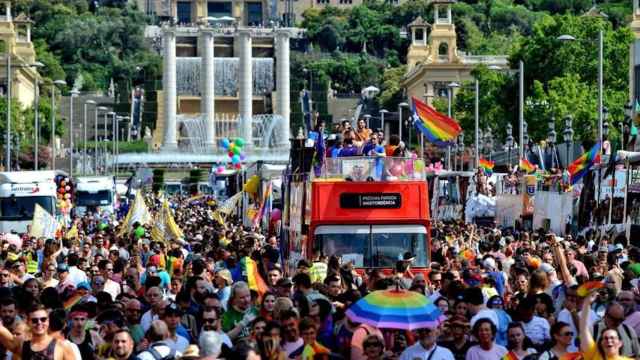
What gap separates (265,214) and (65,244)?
1838 cm

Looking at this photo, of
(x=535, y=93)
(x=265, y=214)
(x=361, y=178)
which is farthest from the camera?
(x=535, y=93)

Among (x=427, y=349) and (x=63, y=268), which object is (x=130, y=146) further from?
(x=427, y=349)

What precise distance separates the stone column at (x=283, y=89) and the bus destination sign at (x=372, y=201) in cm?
14350

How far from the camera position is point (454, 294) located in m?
18.5

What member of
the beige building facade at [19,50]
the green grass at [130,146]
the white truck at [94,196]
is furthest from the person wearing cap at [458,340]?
the green grass at [130,146]

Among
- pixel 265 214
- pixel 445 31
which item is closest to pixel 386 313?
pixel 265 214

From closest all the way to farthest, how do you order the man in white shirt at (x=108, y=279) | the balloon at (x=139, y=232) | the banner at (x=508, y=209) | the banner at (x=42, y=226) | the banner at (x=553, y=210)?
the man in white shirt at (x=108, y=279) < the balloon at (x=139, y=232) < the banner at (x=42, y=226) < the banner at (x=553, y=210) < the banner at (x=508, y=209)

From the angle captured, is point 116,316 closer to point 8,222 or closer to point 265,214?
point 265,214

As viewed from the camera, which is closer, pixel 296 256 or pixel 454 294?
pixel 454 294

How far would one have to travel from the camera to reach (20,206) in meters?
57.5

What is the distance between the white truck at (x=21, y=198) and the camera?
187 ft

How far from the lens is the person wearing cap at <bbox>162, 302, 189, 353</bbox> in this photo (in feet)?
51.6

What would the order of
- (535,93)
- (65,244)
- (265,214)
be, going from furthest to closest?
(535,93), (265,214), (65,244)

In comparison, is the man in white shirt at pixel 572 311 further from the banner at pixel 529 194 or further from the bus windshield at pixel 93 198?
the bus windshield at pixel 93 198
